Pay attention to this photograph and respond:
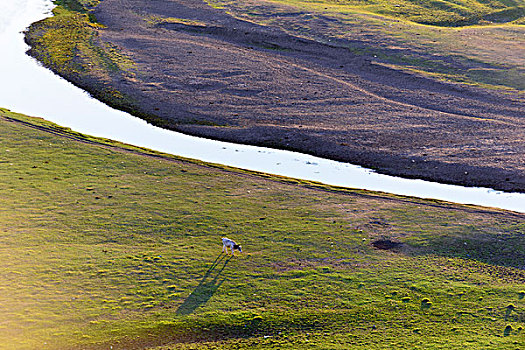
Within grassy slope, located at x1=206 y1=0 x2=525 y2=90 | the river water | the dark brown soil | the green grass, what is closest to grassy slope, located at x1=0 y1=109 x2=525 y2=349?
the river water

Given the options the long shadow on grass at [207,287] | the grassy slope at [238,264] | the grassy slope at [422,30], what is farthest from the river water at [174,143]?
the grassy slope at [422,30]

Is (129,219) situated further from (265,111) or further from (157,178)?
(265,111)

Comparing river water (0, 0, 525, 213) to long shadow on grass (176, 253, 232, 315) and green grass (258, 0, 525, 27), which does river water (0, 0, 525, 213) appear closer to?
long shadow on grass (176, 253, 232, 315)

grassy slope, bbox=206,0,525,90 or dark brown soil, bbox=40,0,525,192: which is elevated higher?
grassy slope, bbox=206,0,525,90

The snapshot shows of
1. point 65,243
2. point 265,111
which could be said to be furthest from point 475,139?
point 65,243

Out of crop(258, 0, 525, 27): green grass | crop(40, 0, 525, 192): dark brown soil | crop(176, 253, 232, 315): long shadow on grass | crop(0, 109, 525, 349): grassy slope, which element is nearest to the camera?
crop(0, 109, 525, 349): grassy slope

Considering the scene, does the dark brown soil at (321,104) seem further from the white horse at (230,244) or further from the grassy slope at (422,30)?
the white horse at (230,244)

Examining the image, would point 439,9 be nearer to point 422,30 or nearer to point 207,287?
point 422,30

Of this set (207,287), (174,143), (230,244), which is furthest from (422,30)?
(207,287)
